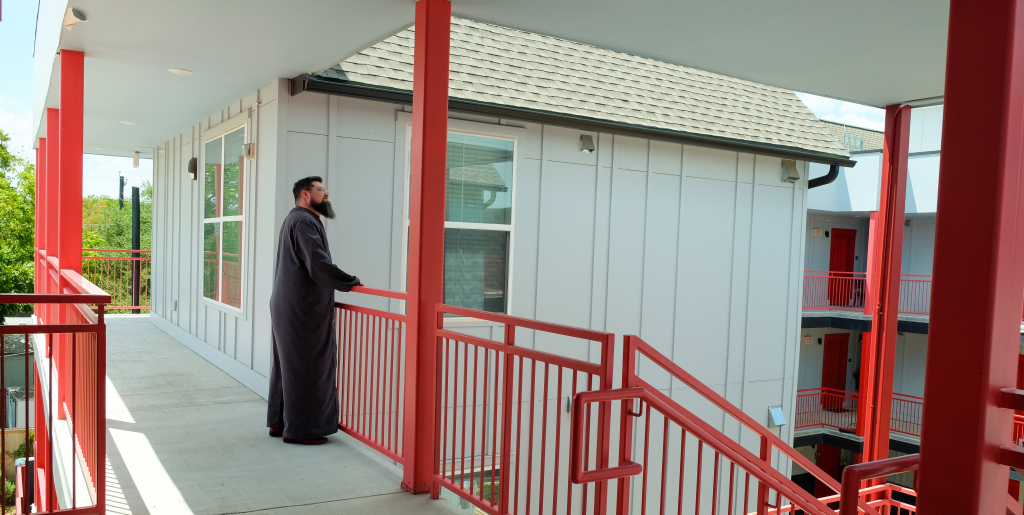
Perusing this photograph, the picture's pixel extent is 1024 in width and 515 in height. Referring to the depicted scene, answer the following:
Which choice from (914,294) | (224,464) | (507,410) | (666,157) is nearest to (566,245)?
(666,157)

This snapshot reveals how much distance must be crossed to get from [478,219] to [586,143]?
1.89 meters

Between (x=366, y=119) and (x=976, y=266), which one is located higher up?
(x=366, y=119)

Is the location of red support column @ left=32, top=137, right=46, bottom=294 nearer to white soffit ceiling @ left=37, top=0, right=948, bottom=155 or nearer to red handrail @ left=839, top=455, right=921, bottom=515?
white soffit ceiling @ left=37, top=0, right=948, bottom=155

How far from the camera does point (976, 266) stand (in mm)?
1662

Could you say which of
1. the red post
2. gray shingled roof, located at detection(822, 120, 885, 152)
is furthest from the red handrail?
gray shingled roof, located at detection(822, 120, 885, 152)

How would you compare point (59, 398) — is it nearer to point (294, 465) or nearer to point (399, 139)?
point (294, 465)

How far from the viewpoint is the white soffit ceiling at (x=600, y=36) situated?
4375 millimetres

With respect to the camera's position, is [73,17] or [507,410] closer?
[507,410]

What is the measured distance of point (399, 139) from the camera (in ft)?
22.8

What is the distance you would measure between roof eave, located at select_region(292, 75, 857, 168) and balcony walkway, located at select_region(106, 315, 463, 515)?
285 cm

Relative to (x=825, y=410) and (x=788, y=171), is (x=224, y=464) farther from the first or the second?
(x=825, y=410)

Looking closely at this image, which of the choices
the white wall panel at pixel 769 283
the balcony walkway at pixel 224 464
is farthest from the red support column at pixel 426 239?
the white wall panel at pixel 769 283

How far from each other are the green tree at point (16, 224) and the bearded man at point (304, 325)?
93.0 ft

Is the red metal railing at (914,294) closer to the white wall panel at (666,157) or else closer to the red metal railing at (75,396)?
the white wall panel at (666,157)
